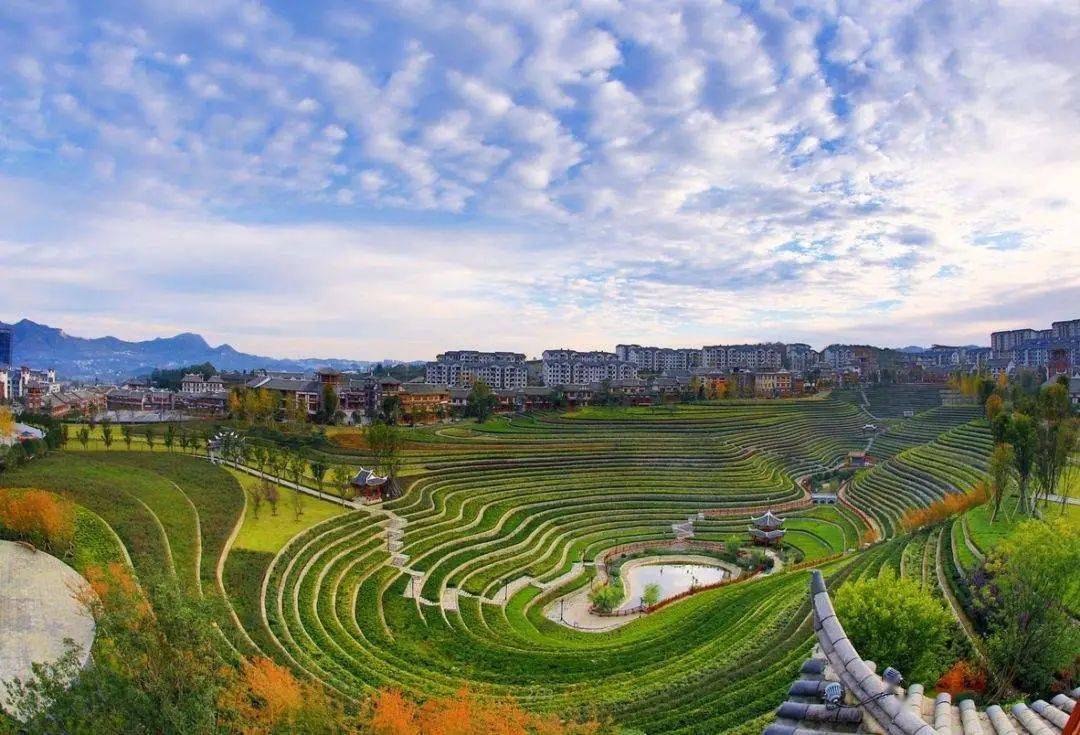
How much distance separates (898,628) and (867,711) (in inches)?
288

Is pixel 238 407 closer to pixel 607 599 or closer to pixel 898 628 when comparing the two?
pixel 607 599

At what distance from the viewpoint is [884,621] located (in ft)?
46.5

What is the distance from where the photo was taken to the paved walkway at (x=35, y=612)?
14.4 metres

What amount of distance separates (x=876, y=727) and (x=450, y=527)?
84.4 feet

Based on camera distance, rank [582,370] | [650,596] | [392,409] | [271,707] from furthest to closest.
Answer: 1. [582,370]
2. [392,409]
3. [650,596]
4. [271,707]

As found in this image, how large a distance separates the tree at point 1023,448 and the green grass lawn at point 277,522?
102 ft

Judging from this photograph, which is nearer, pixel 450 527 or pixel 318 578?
pixel 318 578

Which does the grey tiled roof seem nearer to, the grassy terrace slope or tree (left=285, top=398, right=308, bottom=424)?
the grassy terrace slope

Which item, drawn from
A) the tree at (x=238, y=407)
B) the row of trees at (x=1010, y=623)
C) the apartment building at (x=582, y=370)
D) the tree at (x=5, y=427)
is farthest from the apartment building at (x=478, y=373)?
the row of trees at (x=1010, y=623)

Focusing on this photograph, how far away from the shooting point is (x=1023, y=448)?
2852cm

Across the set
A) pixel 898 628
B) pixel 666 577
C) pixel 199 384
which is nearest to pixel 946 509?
pixel 666 577

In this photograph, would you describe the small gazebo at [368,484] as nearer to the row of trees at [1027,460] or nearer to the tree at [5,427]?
the tree at [5,427]

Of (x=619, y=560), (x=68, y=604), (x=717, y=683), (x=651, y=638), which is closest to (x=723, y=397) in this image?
(x=619, y=560)

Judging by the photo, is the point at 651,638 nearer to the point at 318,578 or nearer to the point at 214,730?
the point at 318,578
